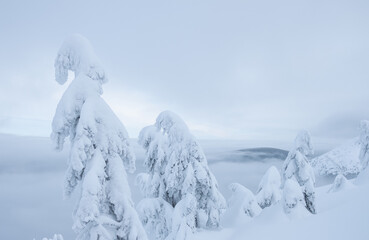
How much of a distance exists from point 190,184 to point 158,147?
329cm

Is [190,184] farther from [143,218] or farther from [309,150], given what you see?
[309,150]

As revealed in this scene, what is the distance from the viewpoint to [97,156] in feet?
21.7

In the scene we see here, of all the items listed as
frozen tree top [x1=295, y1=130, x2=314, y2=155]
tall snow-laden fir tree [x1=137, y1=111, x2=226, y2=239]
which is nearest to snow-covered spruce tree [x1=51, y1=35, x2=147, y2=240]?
tall snow-laden fir tree [x1=137, y1=111, x2=226, y2=239]

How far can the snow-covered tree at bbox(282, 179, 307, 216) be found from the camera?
16.1 m

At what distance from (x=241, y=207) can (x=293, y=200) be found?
200 inches

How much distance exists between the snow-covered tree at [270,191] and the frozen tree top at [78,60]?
1958cm

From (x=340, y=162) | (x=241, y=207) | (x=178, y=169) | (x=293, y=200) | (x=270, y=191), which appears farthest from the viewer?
(x=340, y=162)

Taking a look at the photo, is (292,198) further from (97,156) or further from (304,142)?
(97,156)

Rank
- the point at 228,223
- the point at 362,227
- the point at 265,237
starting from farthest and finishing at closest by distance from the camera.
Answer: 1. the point at 228,223
2. the point at 265,237
3. the point at 362,227

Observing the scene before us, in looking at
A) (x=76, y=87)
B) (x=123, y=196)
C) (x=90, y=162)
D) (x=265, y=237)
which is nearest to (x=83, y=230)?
(x=123, y=196)

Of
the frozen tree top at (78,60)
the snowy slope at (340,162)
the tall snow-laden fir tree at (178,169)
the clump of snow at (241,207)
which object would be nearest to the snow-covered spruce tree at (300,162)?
the clump of snow at (241,207)

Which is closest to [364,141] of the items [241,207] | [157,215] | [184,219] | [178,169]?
[241,207]

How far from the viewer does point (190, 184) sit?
14922mm

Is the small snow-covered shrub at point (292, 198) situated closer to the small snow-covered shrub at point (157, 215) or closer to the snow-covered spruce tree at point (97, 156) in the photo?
the small snow-covered shrub at point (157, 215)
